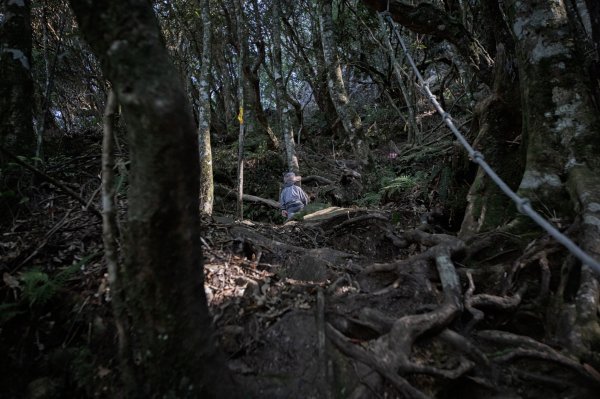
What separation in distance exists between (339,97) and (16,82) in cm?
671

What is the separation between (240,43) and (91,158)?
243 inches

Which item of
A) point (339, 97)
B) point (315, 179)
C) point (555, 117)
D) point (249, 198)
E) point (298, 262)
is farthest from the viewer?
point (315, 179)

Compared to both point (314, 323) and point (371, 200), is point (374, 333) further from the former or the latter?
point (371, 200)

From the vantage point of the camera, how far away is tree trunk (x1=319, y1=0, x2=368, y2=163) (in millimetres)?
8805

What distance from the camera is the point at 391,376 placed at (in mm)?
2121

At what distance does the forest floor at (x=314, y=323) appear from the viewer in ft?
7.22

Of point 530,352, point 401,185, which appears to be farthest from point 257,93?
point 530,352

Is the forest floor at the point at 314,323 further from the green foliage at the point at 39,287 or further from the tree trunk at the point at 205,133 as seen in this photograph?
the tree trunk at the point at 205,133

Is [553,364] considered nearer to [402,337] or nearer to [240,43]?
[402,337]

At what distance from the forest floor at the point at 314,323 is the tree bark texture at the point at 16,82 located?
2.49 feet

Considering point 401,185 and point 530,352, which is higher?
point 401,185

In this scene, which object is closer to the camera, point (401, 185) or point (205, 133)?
point (205, 133)

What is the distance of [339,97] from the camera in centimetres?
893

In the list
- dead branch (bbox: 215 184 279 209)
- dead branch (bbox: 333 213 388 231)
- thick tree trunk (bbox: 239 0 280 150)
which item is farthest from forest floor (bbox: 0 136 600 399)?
thick tree trunk (bbox: 239 0 280 150)
